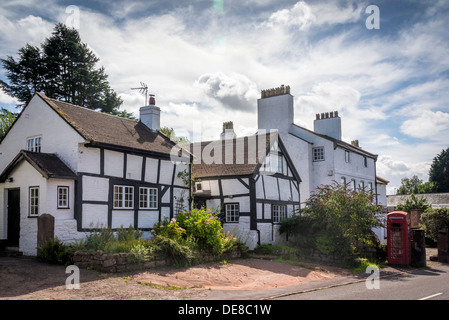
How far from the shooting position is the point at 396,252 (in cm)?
1691

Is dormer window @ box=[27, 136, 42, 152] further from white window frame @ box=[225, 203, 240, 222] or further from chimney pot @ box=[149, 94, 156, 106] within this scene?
white window frame @ box=[225, 203, 240, 222]

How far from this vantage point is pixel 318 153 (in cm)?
2875

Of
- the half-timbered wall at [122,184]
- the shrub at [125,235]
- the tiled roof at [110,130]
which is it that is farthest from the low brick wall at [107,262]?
the tiled roof at [110,130]

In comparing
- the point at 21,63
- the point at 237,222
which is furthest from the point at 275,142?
the point at 21,63

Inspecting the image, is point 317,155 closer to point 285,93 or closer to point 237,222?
point 285,93

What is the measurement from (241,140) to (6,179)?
12.8 metres

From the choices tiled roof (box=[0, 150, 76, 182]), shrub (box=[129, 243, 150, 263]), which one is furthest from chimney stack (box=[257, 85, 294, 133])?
shrub (box=[129, 243, 150, 263])

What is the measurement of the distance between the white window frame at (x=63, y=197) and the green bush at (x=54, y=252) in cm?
152

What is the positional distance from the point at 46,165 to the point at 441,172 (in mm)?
62390

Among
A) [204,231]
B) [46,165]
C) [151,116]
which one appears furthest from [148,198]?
[151,116]

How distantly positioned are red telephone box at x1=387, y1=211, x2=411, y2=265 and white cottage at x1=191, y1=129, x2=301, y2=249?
614 cm

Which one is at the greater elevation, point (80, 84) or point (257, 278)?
point (80, 84)

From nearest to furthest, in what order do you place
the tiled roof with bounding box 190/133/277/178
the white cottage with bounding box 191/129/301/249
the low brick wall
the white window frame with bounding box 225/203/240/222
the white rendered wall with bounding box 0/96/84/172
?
1. the low brick wall
2. the white rendered wall with bounding box 0/96/84/172
3. the white cottage with bounding box 191/129/301/249
4. the white window frame with bounding box 225/203/240/222
5. the tiled roof with bounding box 190/133/277/178

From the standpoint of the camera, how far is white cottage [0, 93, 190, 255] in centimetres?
1447
